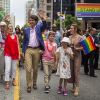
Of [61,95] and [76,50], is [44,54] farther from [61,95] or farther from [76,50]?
[61,95]

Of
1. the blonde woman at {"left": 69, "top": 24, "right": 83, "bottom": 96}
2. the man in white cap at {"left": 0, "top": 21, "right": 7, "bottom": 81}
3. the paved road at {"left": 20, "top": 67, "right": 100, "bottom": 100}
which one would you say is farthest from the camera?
the man in white cap at {"left": 0, "top": 21, "right": 7, "bottom": 81}

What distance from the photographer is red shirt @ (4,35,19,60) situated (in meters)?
12.2

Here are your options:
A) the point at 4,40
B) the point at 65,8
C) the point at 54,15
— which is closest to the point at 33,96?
the point at 4,40

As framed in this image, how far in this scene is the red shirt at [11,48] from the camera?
1216 centimetres

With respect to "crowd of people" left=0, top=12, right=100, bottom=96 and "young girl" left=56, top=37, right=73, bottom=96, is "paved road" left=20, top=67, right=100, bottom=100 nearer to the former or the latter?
"crowd of people" left=0, top=12, right=100, bottom=96

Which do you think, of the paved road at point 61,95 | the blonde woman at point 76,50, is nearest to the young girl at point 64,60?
the blonde woman at point 76,50

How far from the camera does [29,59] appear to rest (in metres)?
11.8

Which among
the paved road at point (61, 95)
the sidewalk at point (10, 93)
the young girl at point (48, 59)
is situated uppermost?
the young girl at point (48, 59)

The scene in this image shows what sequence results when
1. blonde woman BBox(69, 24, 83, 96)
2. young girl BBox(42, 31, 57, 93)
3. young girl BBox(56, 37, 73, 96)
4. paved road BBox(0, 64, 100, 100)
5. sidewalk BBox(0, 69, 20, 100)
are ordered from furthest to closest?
young girl BBox(42, 31, 57, 93)
blonde woman BBox(69, 24, 83, 96)
young girl BBox(56, 37, 73, 96)
paved road BBox(0, 64, 100, 100)
sidewalk BBox(0, 69, 20, 100)

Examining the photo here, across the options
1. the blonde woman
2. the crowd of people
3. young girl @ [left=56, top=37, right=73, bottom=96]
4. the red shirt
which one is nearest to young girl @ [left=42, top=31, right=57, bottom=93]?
the crowd of people

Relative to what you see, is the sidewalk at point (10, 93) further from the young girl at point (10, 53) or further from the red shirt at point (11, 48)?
the red shirt at point (11, 48)

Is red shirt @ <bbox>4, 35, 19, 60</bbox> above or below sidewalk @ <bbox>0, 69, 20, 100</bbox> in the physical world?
above

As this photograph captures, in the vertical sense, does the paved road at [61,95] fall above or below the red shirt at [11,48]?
below

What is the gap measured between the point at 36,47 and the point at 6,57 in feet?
2.82
